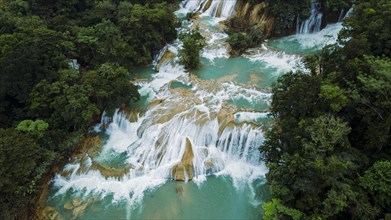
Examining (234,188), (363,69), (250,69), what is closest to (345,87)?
(363,69)

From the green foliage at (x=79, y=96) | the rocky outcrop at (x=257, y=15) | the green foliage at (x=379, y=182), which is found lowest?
the green foliage at (x=79, y=96)

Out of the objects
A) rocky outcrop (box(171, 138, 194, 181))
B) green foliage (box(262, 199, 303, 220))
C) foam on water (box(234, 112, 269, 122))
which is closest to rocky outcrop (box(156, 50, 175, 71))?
foam on water (box(234, 112, 269, 122))

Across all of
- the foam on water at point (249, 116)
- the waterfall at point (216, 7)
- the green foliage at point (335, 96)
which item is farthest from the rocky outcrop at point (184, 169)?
the waterfall at point (216, 7)

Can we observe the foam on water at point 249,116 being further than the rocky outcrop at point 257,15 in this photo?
No

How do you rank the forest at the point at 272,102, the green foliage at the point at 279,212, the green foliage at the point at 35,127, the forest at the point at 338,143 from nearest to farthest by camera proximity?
1. the forest at the point at 338,143
2. the green foliage at the point at 279,212
3. the forest at the point at 272,102
4. the green foliage at the point at 35,127

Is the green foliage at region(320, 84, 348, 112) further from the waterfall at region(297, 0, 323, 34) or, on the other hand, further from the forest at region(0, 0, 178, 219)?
the waterfall at region(297, 0, 323, 34)

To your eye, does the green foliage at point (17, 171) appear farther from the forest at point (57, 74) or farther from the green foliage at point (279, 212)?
the green foliage at point (279, 212)

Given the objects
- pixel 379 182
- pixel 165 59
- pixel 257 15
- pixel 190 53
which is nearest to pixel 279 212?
pixel 379 182
